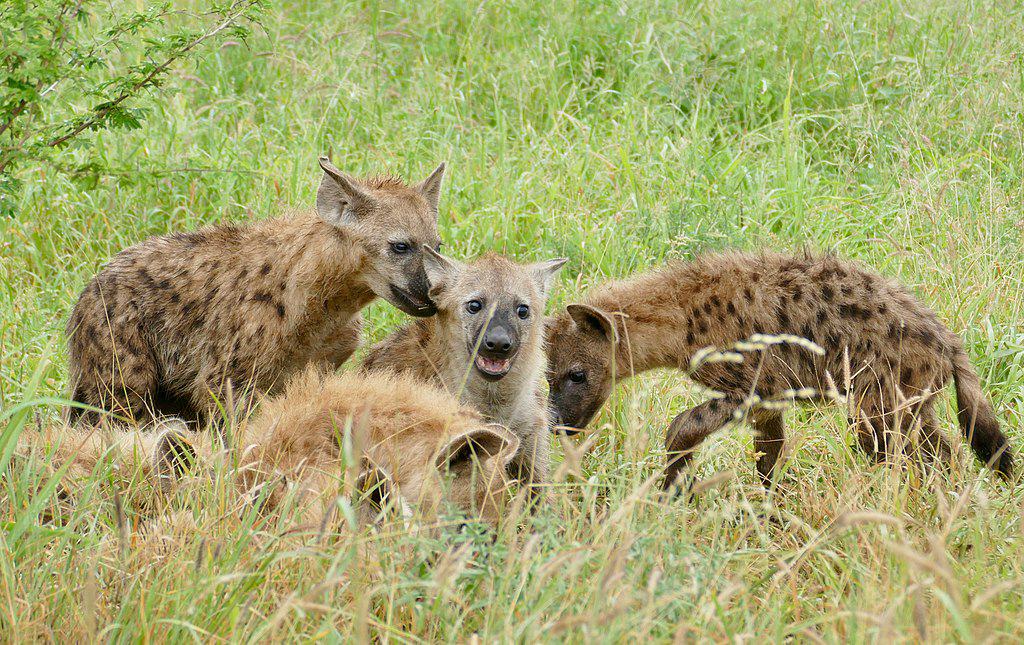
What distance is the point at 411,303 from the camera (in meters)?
5.04

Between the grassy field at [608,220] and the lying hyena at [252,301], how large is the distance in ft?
1.21

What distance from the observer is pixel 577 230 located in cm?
642

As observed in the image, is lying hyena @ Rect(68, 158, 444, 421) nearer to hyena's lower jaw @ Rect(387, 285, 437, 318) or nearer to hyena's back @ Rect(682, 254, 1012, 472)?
hyena's lower jaw @ Rect(387, 285, 437, 318)

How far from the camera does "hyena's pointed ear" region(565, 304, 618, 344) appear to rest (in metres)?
5.01

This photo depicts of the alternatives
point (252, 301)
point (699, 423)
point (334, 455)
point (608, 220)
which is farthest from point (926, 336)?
point (252, 301)

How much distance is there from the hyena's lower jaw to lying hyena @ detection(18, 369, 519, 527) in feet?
3.13

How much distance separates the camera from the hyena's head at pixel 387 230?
16.6 feet

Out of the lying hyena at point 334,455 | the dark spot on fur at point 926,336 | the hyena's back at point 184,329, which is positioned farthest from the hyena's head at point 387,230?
the dark spot on fur at point 926,336

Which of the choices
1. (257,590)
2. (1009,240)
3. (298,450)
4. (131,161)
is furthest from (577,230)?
(257,590)

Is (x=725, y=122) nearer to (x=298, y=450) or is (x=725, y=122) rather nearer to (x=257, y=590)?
(x=298, y=450)

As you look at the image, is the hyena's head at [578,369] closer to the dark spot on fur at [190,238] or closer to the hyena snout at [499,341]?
the hyena snout at [499,341]

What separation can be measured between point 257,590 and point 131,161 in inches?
178

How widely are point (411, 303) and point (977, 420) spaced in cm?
226

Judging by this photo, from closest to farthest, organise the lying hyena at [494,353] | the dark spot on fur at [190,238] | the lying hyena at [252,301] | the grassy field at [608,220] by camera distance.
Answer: the grassy field at [608,220] < the lying hyena at [494,353] < the lying hyena at [252,301] < the dark spot on fur at [190,238]
